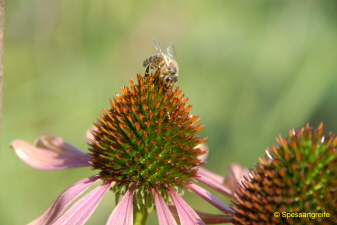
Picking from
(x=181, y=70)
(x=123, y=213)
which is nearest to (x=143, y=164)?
(x=123, y=213)

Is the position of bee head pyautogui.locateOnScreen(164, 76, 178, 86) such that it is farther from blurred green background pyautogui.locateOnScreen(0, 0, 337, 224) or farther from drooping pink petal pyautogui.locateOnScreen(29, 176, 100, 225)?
blurred green background pyautogui.locateOnScreen(0, 0, 337, 224)

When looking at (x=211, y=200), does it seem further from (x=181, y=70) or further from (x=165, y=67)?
Answer: (x=181, y=70)

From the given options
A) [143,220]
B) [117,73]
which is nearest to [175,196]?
[143,220]

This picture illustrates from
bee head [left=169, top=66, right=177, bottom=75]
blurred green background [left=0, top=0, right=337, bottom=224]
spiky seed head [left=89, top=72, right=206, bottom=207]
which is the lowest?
spiky seed head [left=89, top=72, right=206, bottom=207]

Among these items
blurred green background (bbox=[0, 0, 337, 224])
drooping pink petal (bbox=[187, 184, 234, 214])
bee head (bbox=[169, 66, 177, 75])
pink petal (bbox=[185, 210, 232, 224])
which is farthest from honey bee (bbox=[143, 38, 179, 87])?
blurred green background (bbox=[0, 0, 337, 224])

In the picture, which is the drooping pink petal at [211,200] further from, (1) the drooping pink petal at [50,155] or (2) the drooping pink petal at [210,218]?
(1) the drooping pink petal at [50,155]

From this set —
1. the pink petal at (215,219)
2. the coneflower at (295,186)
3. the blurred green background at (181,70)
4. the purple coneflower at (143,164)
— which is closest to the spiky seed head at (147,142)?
the purple coneflower at (143,164)

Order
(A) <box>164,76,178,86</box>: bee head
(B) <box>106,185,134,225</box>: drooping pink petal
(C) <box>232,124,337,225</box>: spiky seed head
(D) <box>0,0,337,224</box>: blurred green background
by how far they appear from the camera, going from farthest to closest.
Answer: (D) <box>0,0,337,224</box>: blurred green background
(A) <box>164,76,178,86</box>: bee head
(B) <box>106,185,134,225</box>: drooping pink petal
(C) <box>232,124,337,225</box>: spiky seed head
